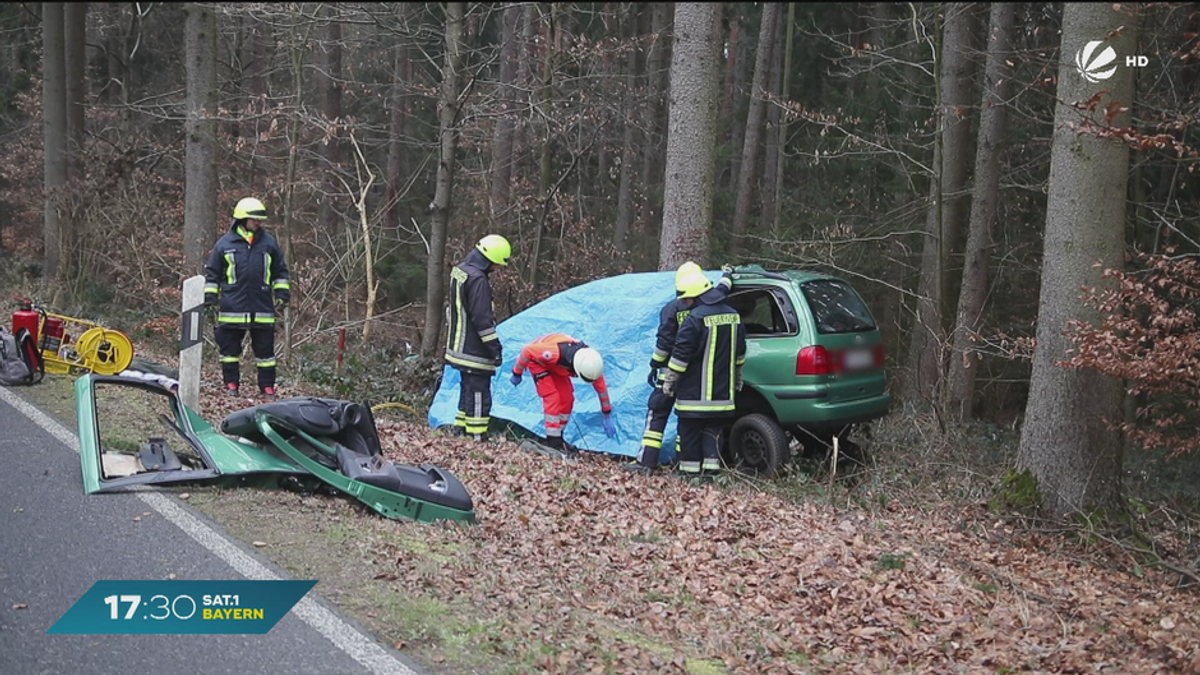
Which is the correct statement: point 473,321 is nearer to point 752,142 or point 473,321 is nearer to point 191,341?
point 191,341

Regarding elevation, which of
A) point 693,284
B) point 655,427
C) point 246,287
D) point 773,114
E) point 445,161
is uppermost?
point 773,114

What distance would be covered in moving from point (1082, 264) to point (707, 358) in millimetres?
2946

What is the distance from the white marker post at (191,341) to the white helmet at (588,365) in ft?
10.3

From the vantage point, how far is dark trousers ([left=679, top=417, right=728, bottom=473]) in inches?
351

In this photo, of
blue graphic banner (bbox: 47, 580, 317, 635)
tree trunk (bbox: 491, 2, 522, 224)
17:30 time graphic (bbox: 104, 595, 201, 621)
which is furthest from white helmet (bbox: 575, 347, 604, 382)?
tree trunk (bbox: 491, 2, 522, 224)

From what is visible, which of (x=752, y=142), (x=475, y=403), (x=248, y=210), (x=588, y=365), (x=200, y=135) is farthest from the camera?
(x=752, y=142)

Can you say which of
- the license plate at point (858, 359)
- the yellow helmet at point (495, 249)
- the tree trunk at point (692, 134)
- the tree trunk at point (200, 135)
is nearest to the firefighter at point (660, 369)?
the license plate at point (858, 359)

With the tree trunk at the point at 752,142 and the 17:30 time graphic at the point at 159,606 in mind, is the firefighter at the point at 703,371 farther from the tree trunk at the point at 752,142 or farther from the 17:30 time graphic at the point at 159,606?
the tree trunk at the point at 752,142

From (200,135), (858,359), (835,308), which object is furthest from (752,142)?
(858,359)

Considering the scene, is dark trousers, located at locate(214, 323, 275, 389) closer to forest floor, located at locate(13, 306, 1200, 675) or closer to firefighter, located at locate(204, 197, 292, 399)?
firefighter, located at locate(204, 197, 292, 399)

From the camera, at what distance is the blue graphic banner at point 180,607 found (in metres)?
4.20

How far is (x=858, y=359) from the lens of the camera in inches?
370

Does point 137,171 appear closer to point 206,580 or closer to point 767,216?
point 767,216

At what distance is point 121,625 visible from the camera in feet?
13.8
